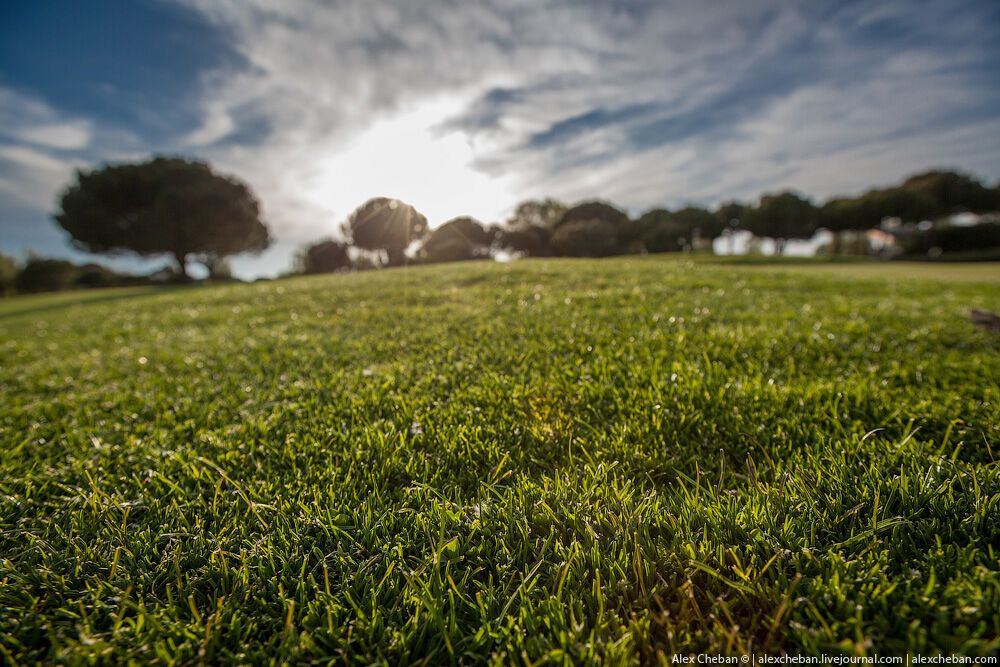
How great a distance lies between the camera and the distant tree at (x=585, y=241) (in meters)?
53.2

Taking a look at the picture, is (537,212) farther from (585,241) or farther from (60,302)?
(60,302)

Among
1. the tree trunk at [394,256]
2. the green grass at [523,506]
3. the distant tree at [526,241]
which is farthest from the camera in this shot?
the distant tree at [526,241]


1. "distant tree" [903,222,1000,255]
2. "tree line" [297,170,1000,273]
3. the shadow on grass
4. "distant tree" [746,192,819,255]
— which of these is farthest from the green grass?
"distant tree" [746,192,819,255]

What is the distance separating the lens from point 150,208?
45062 mm

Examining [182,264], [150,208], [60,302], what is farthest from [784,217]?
[150,208]

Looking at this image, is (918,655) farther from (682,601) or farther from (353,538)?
(353,538)

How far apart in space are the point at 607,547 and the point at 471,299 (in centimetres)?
686

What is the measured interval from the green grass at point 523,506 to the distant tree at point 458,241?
110ft

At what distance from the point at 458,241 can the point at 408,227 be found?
2607 cm

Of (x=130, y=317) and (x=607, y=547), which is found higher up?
(x=130, y=317)

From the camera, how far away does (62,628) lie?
1.40 m

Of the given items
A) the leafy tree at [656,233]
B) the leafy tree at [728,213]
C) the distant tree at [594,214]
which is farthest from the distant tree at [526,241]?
the leafy tree at [728,213]

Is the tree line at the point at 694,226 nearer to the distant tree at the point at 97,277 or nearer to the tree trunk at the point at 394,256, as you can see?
the tree trunk at the point at 394,256

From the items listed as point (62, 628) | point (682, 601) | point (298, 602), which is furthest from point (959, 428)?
point (62, 628)
